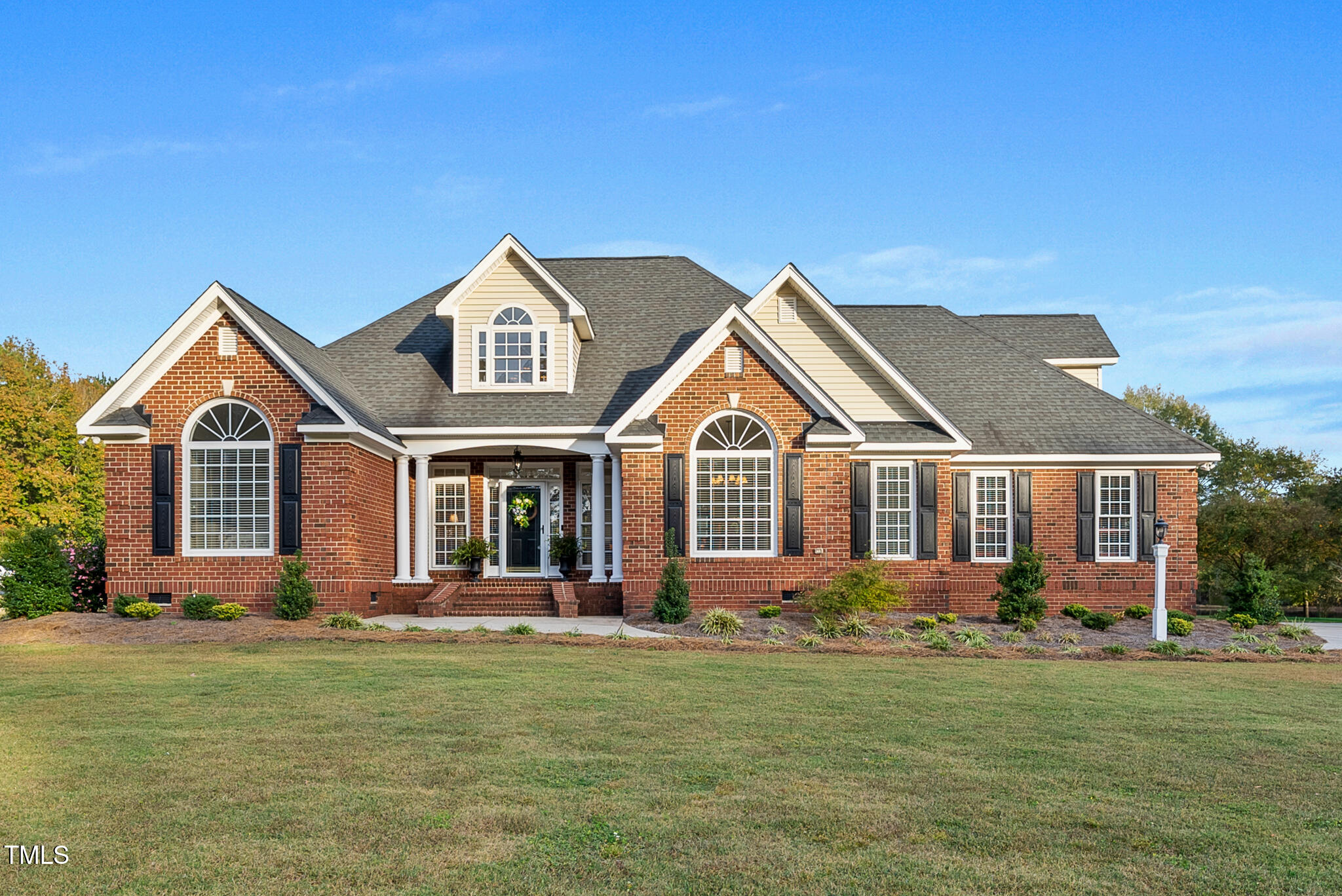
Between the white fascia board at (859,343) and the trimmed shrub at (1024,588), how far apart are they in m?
3.00

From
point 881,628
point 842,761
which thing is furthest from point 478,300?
point 842,761

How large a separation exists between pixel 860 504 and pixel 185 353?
44.3 feet

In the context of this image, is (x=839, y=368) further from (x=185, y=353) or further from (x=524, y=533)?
(x=185, y=353)

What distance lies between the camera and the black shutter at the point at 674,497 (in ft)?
67.4

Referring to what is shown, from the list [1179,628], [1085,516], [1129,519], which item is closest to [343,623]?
[1179,628]

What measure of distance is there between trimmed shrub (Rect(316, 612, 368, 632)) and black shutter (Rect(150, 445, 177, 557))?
3.69 metres

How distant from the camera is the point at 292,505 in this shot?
746 inches

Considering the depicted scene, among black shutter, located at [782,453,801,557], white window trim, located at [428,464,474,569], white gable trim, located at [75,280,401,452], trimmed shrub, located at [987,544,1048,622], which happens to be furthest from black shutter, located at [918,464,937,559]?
white gable trim, located at [75,280,401,452]

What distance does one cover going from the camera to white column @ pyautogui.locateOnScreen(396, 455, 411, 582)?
2178 centimetres

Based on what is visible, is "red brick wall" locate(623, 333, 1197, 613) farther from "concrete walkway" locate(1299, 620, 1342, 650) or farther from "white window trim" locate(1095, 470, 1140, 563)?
"concrete walkway" locate(1299, 620, 1342, 650)

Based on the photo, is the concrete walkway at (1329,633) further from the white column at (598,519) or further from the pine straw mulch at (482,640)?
the white column at (598,519)

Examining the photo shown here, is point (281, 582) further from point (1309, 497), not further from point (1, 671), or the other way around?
point (1309, 497)

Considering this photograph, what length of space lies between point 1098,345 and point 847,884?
82.6 feet

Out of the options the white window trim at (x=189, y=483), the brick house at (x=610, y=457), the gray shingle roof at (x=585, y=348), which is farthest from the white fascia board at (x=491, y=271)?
the white window trim at (x=189, y=483)
